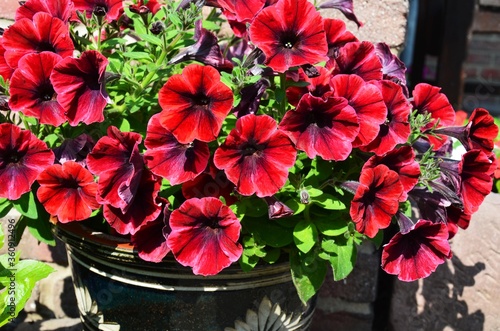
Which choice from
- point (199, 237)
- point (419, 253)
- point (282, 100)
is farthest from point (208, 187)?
point (419, 253)

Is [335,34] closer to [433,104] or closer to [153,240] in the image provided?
[433,104]

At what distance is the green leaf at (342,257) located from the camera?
1.34 m

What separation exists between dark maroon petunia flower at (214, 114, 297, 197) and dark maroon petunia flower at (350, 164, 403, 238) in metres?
0.14

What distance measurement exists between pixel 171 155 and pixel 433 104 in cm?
61

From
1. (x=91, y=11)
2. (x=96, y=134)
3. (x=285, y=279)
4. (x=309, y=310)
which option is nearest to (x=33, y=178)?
(x=96, y=134)

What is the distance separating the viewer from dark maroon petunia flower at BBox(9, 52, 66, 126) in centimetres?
129

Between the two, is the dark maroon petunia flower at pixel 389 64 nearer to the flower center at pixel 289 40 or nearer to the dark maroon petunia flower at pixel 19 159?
the flower center at pixel 289 40

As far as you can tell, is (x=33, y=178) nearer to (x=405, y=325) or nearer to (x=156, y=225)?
(x=156, y=225)

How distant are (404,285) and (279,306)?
713mm

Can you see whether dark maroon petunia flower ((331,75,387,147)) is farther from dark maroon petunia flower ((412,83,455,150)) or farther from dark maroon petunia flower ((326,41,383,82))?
dark maroon petunia flower ((412,83,455,150))

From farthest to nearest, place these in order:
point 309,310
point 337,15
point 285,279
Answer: point 337,15
point 309,310
point 285,279

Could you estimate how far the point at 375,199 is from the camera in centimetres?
127

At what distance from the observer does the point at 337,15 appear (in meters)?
2.04

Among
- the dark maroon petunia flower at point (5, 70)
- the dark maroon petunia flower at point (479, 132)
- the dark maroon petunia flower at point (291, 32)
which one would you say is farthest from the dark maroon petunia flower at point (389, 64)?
the dark maroon petunia flower at point (5, 70)
